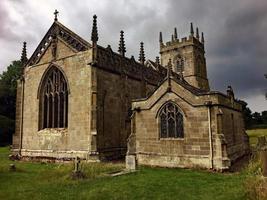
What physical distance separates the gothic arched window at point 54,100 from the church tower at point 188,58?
30597 millimetres

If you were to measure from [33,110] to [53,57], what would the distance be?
16.1 ft

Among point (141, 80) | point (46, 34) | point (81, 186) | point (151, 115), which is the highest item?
point (46, 34)

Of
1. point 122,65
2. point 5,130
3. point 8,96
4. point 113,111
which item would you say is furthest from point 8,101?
point 113,111

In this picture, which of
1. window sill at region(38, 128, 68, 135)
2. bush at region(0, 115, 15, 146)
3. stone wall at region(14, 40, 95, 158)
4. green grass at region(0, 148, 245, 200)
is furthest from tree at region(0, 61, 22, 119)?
green grass at region(0, 148, 245, 200)

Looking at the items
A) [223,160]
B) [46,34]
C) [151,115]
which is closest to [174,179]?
[223,160]

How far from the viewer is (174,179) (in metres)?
12.0

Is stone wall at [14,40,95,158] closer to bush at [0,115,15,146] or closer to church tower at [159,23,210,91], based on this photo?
bush at [0,115,15,146]

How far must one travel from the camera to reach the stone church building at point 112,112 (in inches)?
606

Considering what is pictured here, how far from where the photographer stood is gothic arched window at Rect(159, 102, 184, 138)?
16.1 metres

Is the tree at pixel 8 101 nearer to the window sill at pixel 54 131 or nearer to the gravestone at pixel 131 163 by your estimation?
the window sill at pixel 54 131

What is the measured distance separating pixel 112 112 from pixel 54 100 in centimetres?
511

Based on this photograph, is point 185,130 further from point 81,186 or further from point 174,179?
point 81,186

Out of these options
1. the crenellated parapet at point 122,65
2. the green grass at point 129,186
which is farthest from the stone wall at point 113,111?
the green grass at point 129,186

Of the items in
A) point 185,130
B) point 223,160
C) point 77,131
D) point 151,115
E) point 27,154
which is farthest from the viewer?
point 27,154
